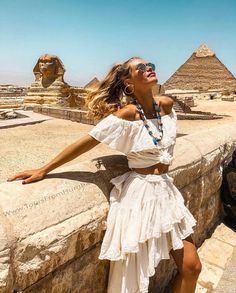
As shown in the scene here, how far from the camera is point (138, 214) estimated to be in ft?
5.44

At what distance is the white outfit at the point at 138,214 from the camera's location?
1629 millimetres

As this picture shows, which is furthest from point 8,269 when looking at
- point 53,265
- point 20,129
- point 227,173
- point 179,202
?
point 20,129

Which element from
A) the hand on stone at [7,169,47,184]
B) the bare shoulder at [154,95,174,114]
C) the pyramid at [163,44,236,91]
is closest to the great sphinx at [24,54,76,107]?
the bare shoulder at [154,95,174,114]

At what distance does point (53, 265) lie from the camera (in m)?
1.39

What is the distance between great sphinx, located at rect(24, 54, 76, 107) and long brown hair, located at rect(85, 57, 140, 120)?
11.7 meters

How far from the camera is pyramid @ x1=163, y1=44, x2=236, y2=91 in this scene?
8238 cm

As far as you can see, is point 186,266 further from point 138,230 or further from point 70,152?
point 70,152

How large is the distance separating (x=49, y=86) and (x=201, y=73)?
7941 centimetres

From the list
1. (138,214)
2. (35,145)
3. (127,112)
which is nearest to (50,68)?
(35,145)

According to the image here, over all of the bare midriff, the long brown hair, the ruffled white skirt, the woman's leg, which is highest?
the long brown hair

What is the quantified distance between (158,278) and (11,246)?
1.35 m

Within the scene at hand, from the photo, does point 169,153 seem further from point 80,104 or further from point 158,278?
point 80,104

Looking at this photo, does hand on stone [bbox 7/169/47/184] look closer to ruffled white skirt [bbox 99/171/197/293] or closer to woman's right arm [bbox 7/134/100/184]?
woman's right arm [bbox 7/134/100/184]

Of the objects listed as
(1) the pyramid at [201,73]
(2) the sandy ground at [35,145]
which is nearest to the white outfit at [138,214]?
(2) the sandy ground at [35,145]
